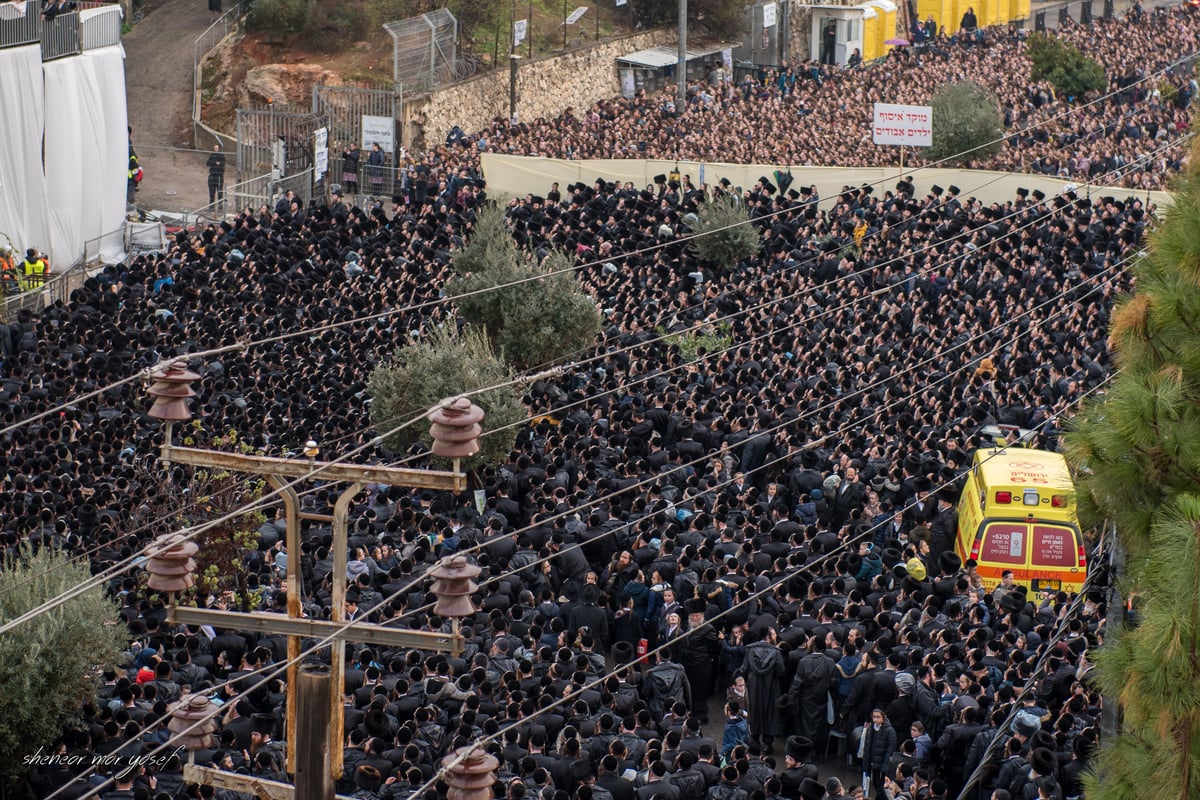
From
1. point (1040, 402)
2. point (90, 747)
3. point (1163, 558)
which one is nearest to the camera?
point (1163, 558)

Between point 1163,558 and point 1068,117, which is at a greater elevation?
point 1163,558

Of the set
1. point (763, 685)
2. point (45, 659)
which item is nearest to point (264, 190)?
point (45, 659)

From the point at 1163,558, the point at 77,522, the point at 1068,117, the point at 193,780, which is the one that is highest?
the point at 1163,558

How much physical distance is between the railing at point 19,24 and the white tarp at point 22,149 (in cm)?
16

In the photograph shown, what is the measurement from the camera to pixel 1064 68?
143 ft

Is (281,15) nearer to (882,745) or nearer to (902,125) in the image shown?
(902,125)

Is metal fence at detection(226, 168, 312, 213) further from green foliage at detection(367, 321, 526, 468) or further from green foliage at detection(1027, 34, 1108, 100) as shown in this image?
green foliage at detection(1027, 34, 1108, 100)

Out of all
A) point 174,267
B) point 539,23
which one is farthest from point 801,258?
point 539,23

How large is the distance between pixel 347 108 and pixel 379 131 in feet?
12.1

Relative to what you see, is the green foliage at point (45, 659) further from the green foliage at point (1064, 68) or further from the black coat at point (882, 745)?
the green foliage at point (1064, 68)

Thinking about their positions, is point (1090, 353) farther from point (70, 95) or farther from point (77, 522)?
point (70, 95)

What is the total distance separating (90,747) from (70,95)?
2149 cm

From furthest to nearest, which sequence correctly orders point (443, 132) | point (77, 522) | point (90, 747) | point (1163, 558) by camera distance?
point (443, 132), point (77, 522), point (90, 747), point (1163, 558)

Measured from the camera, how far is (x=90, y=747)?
490 inches
